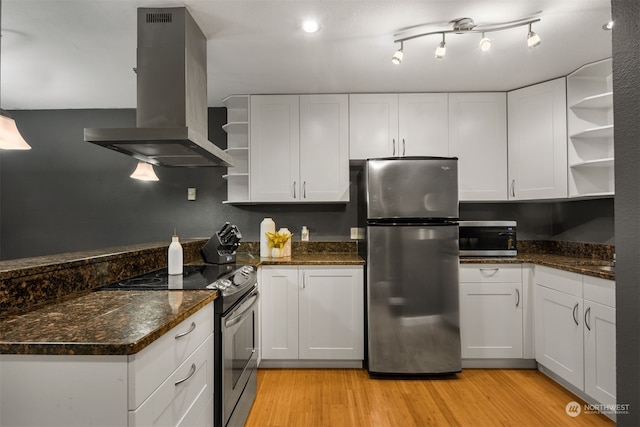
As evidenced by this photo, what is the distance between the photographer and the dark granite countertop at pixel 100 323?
901 mm

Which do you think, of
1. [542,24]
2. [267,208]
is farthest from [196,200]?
[542,24]

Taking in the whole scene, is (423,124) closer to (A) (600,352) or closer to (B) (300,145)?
(B) (300,145)

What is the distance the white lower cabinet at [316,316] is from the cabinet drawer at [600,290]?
1505mm

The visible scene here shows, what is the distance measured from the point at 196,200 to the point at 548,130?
3.32 metres

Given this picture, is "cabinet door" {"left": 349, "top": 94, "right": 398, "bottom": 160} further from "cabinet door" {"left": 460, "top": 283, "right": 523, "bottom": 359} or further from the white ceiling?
"cabinet door" {"left": 460, "top": 283, "right": 523, "bottom": 359}

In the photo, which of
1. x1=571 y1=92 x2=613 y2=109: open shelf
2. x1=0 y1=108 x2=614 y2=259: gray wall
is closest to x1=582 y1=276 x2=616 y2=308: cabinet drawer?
x1=571 y1=92 x2=613 y2=109: open shelf

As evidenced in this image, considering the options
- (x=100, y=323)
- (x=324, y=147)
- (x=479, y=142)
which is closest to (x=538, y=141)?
(x=479, y=142)

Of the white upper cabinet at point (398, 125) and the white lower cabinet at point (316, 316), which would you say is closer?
the white lower cabinet at point (316, 316)

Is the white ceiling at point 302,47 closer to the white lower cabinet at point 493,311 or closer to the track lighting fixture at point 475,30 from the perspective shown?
the track lighting fixture at point 475,30

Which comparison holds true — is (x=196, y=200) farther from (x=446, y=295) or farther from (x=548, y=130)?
(x=548, y=130)

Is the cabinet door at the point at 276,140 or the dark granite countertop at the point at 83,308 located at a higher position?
the cabinet door at the point at 276,140

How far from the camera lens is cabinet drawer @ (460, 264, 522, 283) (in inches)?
109

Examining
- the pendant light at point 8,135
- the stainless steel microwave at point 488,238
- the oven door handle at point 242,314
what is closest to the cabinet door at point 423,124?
the stainless steel microwave at point 488,238

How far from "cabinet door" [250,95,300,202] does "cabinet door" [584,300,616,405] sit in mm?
2323
